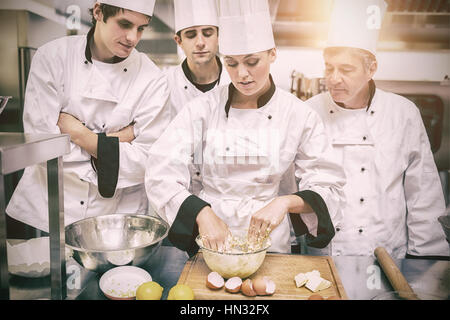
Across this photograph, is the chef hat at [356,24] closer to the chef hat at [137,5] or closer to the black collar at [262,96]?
the black collar at [262,96]

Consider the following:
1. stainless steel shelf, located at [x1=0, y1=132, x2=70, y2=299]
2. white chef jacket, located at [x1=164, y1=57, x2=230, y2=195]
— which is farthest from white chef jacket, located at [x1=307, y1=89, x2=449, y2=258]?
stainless steel shelf, located at [x1=0, y1=132, x2=70, y2=299]

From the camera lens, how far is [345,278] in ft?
4.17

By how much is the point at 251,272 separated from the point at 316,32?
0.94 metres

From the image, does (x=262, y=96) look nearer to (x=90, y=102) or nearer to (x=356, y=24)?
(x=356, y=24)

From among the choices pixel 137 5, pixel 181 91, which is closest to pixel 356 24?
pixel 181 91

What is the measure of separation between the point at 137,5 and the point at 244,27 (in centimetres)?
41

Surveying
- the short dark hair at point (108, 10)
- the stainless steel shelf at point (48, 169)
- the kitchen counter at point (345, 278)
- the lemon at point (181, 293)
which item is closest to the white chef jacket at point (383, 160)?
the kitchen counter at point (345, 278)

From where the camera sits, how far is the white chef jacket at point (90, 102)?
1483 mm

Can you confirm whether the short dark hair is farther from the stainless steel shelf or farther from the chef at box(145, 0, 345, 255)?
A: the stainless steel shelf

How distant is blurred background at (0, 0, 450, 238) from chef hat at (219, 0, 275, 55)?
0.08 metres

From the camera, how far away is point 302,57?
1.49 metres

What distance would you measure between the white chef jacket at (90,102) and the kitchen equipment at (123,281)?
0.45 meters
